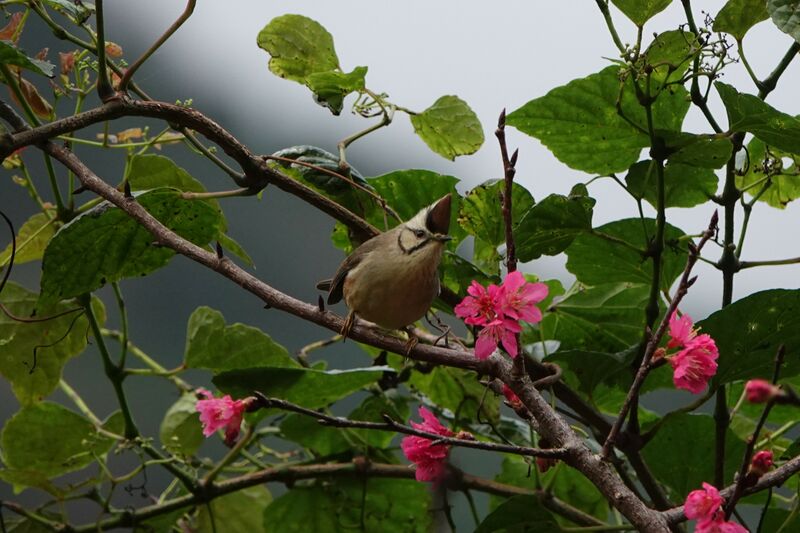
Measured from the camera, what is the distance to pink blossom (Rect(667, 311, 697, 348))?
0.90 metres

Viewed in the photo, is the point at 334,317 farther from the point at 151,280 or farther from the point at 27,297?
the point at 151,280

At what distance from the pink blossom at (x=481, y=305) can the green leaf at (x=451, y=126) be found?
2.16 feet

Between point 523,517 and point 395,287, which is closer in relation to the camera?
point 523,517

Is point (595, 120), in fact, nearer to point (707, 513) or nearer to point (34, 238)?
point (707, 513)

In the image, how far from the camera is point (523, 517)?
1.10 meters

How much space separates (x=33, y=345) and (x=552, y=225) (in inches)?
32.4

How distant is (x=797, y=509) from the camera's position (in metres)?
0.86

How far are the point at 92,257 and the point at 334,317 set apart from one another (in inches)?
15.9

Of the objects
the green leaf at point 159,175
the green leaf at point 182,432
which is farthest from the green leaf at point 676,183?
the green leaf at point 182,432

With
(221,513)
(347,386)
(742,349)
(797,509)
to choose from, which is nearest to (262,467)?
(221,513)

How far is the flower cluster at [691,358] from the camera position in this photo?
887 millimetres

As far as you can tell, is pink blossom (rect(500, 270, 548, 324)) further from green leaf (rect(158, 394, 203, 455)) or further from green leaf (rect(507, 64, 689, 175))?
green leaf (rect(158, 394, 203, 455))

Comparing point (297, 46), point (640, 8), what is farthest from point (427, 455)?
point (297, 46)

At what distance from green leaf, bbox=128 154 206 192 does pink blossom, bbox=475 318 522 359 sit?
0.72 m
